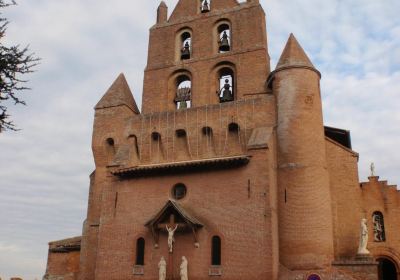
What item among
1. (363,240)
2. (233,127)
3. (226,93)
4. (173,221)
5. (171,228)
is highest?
(226,93)

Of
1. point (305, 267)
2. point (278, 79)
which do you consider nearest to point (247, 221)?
point (305, 267)

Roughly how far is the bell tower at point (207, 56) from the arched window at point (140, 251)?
25.2 feet

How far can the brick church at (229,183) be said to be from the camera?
1948cm

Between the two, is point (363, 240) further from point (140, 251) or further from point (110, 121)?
point (110, 121)

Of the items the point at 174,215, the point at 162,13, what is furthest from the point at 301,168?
the point at 162,13

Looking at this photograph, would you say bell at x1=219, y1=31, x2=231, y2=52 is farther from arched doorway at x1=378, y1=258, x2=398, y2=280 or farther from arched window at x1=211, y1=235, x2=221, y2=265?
arched doorway at x1=378, y1=258, x2=398, y2=280

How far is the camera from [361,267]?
1891 centimetres

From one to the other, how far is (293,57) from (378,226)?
955cm

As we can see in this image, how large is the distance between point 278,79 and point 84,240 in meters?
12.4

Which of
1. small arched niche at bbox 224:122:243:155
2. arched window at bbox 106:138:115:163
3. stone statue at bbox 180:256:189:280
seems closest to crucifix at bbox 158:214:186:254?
stone statue at bbox 180:256:189:280

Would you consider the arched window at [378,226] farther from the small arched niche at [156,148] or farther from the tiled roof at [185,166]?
the small arched niche at [156,148]

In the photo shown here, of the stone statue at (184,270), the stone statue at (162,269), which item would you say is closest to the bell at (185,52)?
the stone statue at (162,269)

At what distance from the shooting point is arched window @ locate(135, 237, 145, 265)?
20.9 metres

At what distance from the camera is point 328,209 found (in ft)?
66.7
